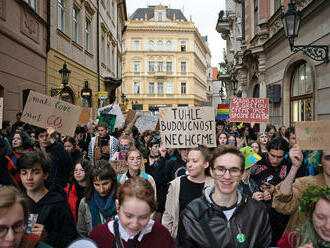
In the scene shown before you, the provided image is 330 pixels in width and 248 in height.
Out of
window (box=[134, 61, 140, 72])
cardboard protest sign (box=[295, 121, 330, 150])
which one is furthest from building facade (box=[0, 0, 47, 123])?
window (box=[134, 61, 140, 72])

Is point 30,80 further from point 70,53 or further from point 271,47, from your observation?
point 271,47

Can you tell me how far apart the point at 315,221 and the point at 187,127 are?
138 inches

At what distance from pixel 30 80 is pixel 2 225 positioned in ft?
33.4

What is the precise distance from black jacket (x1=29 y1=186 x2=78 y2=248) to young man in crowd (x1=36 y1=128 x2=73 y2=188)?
2.15 metres

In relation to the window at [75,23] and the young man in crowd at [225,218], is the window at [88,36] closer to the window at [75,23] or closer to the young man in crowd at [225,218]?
the window at [75,23]

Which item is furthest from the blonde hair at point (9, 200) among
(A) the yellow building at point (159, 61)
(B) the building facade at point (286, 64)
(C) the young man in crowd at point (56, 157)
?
(A) the yellow building at point (159, 61)

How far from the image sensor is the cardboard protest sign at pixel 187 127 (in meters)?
5.28

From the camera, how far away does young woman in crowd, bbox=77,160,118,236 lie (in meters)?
3.28

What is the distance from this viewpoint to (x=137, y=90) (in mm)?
61438

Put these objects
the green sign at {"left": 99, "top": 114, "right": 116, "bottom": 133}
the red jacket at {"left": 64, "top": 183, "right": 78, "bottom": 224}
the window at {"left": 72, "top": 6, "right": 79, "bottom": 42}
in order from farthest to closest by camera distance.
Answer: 1. the window at {"left": 72, "top": 6, "right": 79, "bottom": 42}
2. the green sign at {"left": 99, "top": 114, "right": 116, "bottom": 133}
3. the red jacket at {"left": 64, "top": 183, "right": 78, "bottom": 224}

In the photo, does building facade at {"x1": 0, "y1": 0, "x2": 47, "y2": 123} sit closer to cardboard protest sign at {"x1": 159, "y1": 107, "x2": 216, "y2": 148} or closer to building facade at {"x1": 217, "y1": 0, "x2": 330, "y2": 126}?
cardboard protest sign at {"x1": 159, "y1": 107, "x2": 216, "y2": 148}

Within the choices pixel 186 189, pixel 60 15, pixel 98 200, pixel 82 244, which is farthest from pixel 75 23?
pixel 82 244

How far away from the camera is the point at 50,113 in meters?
5.47

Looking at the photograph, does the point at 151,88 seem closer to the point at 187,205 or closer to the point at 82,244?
the point at 187,205
